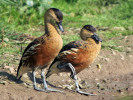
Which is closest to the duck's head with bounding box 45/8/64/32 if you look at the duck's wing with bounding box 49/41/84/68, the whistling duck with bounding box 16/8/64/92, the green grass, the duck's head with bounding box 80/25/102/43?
the whistling duck with bounding box 16/8/64/92

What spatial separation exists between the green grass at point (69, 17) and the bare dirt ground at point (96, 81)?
0.55m

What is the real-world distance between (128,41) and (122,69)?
1329 millimetres

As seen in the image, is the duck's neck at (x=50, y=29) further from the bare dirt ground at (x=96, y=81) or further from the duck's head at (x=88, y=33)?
the bare dirt ground at (x=96, y=81)

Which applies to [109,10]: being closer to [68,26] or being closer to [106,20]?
[106,20]

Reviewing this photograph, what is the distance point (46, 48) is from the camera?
243 inches

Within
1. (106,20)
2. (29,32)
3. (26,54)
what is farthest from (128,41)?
(26,54)

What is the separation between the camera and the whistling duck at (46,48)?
6184 millimetres

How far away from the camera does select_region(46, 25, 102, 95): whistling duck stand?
6520mm

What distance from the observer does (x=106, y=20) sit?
1100cm

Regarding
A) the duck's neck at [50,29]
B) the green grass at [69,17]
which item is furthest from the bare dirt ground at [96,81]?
the duck's neck at [50,29]

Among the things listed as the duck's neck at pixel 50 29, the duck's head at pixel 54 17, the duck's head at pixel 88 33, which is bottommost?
the duck's head at pixel 88 33

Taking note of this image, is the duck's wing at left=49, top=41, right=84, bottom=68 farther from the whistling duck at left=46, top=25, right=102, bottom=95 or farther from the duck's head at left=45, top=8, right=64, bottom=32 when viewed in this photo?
the duck's head at left=45, top=8, right=64, bottom=32

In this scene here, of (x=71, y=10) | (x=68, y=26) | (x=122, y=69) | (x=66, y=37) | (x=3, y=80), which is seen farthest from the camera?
(x=71, y=10)

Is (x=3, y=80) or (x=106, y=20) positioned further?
(x=106, y=20)
